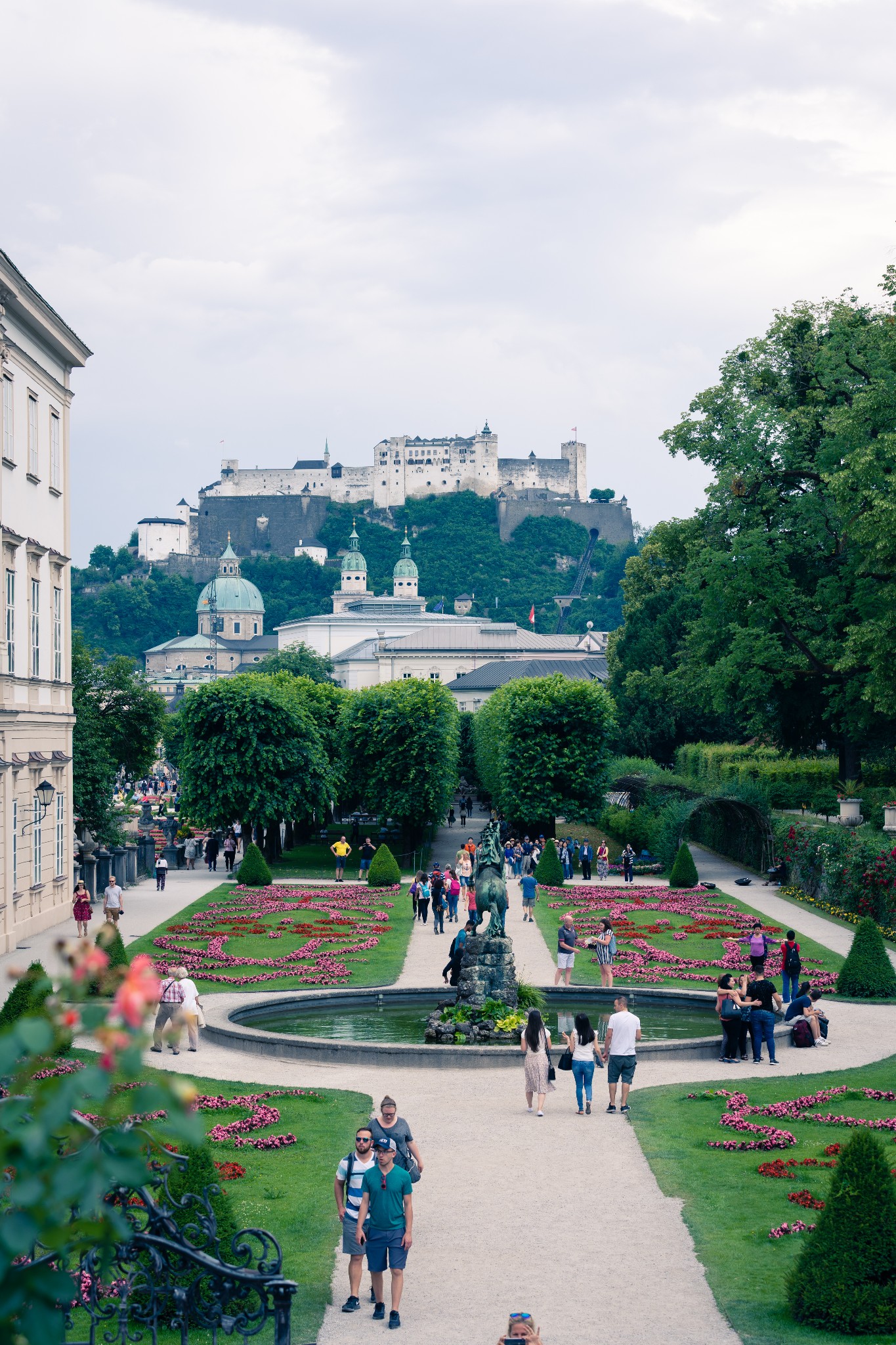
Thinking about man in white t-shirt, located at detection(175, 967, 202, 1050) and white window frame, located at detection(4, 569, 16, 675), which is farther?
white window frame, located at detection(4, 569, 16, 675)

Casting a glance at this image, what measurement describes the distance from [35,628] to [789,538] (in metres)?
24.3

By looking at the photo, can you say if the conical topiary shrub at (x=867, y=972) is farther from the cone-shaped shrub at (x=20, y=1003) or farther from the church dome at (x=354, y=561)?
the church dome at (x=354, y=561)

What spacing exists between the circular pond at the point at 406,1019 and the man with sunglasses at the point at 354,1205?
10308 mm

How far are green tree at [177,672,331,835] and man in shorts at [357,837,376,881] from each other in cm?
233

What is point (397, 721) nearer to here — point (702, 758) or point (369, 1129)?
point (702, 758)

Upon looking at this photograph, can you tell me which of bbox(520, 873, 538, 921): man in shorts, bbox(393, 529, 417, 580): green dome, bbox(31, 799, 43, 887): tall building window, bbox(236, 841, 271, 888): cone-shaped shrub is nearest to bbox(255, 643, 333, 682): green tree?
bbox(393, 529, 417, 580): green dome

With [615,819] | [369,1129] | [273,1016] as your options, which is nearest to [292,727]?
[615,819]

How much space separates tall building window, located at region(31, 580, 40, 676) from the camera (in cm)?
3183

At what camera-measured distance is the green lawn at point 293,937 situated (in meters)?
26.6

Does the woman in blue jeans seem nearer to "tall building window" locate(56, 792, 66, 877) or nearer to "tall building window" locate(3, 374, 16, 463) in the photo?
"tall building window" locate(3, 374, 16, 463)

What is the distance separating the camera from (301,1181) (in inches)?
528

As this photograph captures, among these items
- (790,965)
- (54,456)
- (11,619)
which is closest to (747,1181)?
(790,965)

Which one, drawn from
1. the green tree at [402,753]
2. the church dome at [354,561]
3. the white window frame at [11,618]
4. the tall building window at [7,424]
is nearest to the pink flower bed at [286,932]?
the white window frame at [11,618]

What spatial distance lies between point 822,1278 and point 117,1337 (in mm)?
4507
